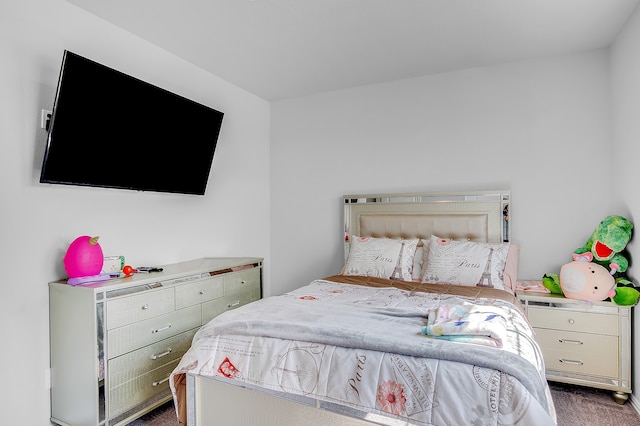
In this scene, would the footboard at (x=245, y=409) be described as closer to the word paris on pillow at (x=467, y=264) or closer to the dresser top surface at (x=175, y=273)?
the dresser top surface at (x=175, y=273)

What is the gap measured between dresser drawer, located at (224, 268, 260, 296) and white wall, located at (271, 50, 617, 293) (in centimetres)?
94

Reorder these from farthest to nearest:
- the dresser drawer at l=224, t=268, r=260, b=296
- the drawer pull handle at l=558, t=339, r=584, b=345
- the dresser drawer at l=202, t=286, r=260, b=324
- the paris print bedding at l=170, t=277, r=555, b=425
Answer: the dresser drawer at l=224, t=268, r=260, b=296, the dresser drawer at l=202, t=286, r=260, b=324, the drawer pull handle at l=558, t=339, r=584, b=345, the paris print bedding at l=170, t=277, r=555, b=425

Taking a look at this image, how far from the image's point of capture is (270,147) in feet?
14.3

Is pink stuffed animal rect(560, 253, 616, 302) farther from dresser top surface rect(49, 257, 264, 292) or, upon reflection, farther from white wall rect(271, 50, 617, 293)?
dresser top surface rect(49, 257, 264, 292)

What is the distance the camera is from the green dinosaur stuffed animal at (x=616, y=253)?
7.97 feet

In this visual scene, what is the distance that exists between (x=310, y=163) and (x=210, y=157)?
4.06 ft

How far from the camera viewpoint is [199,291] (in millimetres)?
2672

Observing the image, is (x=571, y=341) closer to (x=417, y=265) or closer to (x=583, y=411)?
(x=583, y=411)

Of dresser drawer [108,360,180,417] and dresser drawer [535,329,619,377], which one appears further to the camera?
dresser drawer [535,329,619,377]

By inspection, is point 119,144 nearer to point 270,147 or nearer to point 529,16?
point 270,147

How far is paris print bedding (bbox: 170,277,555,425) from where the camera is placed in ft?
4.36

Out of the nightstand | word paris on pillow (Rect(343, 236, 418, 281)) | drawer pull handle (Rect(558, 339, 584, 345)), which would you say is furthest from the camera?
word paris on pillow (Rect(343, 236, 418, 281))

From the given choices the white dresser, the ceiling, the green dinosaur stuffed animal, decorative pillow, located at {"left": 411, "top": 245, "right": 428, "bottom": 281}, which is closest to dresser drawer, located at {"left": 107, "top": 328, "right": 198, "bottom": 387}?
the white dresser

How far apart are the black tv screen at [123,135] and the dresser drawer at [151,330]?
92 centimetres
